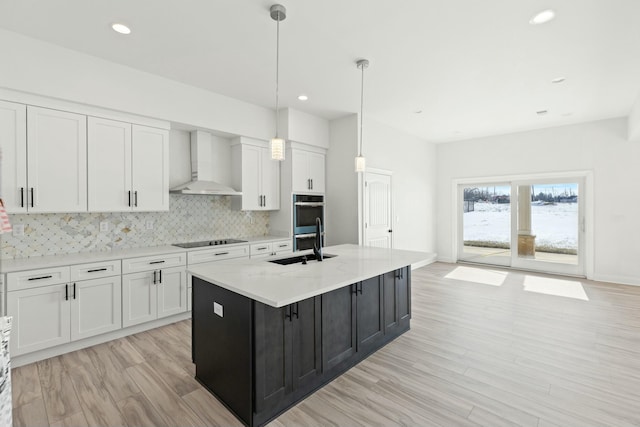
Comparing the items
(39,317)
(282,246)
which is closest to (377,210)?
(282,246)

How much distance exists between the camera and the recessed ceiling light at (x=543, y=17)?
248 centimetres

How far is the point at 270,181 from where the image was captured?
500 centimetres

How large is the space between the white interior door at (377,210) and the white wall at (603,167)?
9.39 ft

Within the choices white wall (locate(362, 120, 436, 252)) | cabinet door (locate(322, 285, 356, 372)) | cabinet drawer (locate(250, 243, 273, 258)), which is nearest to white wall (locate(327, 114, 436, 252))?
white wall (locate(362, 120, 436, 252))

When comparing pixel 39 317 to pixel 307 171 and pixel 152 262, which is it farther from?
pixel 307 171

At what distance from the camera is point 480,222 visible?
7.14 meters

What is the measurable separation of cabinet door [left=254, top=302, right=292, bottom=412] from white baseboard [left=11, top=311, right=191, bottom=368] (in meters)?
2.20

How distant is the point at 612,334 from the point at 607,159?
3.69 m

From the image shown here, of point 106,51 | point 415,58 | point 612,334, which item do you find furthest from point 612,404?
point 106,51

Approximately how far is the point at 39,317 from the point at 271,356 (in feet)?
7.70

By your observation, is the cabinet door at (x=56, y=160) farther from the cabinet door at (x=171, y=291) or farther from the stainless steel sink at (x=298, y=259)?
the stainless steel sink at (x=298, y=259)

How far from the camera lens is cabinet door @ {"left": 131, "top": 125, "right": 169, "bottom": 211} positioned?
3578 millimetres

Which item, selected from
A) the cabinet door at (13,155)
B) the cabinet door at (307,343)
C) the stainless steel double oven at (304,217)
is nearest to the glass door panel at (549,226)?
the stainless steel double oven at (304,217)

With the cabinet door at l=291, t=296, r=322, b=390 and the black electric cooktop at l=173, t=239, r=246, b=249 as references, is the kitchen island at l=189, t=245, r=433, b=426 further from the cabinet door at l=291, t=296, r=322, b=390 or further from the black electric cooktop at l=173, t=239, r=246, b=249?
the black electric cooktop at l=173, t=239, r=246, b=249
